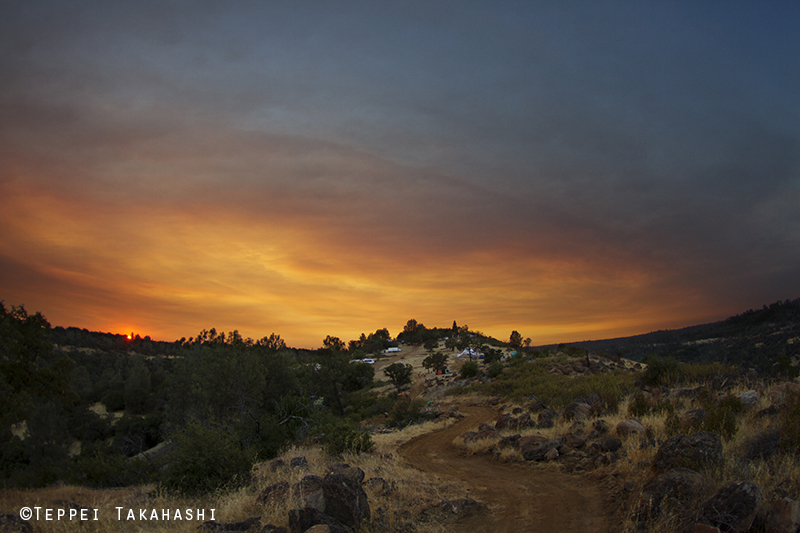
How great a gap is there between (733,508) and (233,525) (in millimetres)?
8418

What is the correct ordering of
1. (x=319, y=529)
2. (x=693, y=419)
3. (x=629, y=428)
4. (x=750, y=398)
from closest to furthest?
1. (x=319, y=529)
2. (x=693, y=419)
3. (x=629, y=428)
4. (x=750, y=398)

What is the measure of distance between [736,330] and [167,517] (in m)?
104

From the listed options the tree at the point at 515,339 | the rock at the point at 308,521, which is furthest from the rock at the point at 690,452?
the tree at the point at 515,339

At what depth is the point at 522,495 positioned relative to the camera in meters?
10.5

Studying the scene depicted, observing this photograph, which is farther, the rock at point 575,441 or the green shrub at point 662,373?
the green shrub at point 662,373

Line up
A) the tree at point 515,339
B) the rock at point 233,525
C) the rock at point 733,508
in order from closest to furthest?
the rock at point 733,508 → the rock at point 233,525 → the tree at point 515,339

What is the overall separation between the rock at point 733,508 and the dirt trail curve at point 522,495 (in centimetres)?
208

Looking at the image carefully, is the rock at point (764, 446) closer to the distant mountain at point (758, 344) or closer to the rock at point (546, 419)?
the rock at point (546, 419)

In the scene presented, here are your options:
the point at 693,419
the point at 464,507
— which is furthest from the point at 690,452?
the point at 464,507

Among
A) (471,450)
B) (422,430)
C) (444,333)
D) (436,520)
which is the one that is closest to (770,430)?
(436,520)

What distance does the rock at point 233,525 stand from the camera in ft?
25.3

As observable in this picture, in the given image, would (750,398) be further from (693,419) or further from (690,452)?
(690,452)

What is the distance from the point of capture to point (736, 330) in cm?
8344

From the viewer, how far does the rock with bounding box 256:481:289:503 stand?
357 inches
